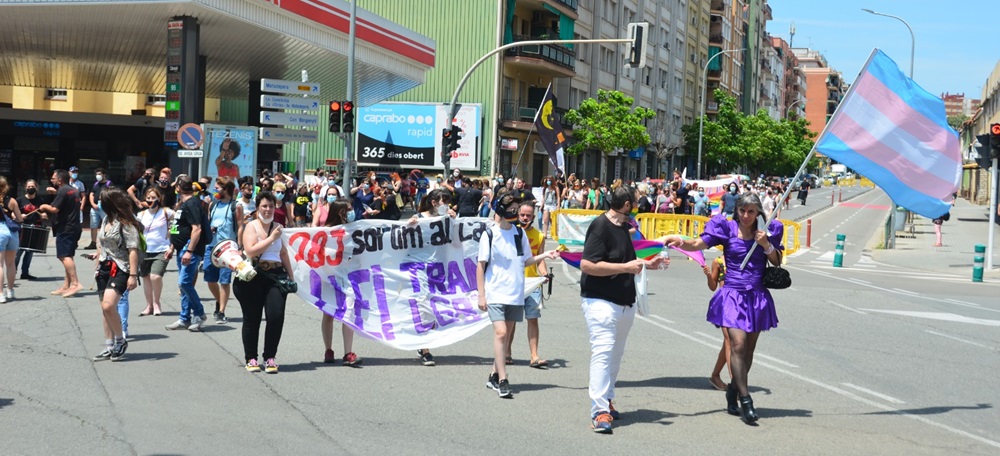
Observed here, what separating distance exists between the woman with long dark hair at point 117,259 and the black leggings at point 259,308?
1109mm

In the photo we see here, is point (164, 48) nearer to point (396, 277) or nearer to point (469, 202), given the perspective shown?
point (469, 202)

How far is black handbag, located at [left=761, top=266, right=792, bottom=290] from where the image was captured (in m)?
7.61

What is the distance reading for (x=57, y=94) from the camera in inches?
1799

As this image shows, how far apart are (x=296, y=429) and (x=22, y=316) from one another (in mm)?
6334

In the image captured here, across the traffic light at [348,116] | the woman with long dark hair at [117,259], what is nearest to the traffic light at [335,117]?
the traffic light at [348,116]

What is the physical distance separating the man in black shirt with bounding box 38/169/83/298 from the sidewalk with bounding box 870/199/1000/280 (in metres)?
17.8

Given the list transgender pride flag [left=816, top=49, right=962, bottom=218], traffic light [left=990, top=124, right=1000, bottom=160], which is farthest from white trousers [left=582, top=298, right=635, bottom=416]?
traffic light [left=990, top=124, right=1000, bottom=160]

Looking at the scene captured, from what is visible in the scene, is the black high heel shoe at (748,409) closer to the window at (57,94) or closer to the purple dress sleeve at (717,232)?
the purple dress sleeve at (717,232)

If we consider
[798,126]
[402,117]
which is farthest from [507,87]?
[798,126]

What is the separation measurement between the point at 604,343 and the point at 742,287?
1181mm

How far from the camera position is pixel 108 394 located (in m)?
7.93

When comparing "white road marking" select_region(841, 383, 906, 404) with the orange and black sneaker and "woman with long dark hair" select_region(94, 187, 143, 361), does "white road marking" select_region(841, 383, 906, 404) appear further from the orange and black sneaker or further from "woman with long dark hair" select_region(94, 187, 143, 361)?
"woman with long dark hair" select_region(94, 187, 143, 361)

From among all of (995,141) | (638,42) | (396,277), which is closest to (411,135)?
(638,42)

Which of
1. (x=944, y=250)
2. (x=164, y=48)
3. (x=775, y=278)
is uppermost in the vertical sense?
(x=164, y=48)
